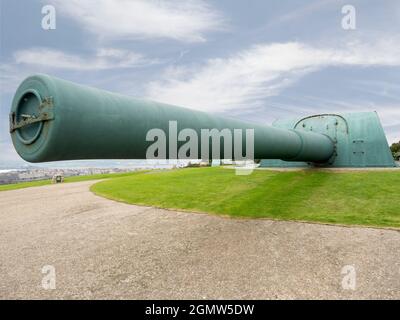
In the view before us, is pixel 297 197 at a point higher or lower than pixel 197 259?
→ higher

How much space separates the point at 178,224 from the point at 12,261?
319 cm

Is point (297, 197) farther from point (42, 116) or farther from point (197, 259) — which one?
point (42, 116)

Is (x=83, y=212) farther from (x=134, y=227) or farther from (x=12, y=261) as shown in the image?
(x=12, y=261)

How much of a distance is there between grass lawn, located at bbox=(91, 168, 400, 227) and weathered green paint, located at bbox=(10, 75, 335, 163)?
4.57 metres

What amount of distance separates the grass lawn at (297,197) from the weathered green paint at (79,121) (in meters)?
4.57

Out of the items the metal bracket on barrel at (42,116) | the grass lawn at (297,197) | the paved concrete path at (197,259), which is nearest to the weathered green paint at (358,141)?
the grass lawn at (297,197)

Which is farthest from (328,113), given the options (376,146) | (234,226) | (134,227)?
(134,227)

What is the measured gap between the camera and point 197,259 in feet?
14.9

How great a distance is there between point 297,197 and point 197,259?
4.51 m

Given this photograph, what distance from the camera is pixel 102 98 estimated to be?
8.89 feet

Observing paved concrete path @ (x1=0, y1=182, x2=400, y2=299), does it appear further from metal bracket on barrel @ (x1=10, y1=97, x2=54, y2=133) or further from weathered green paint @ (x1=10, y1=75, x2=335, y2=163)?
metal bracket on barrel @ (x1=10, y1=97, x2=54, y2=133)

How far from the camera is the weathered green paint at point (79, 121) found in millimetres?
2469

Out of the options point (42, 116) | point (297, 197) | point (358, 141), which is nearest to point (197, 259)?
point (42, 116)

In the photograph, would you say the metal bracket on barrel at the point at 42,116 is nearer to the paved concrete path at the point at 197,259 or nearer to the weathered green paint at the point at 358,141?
the paved concrete path at the point at 197,259
